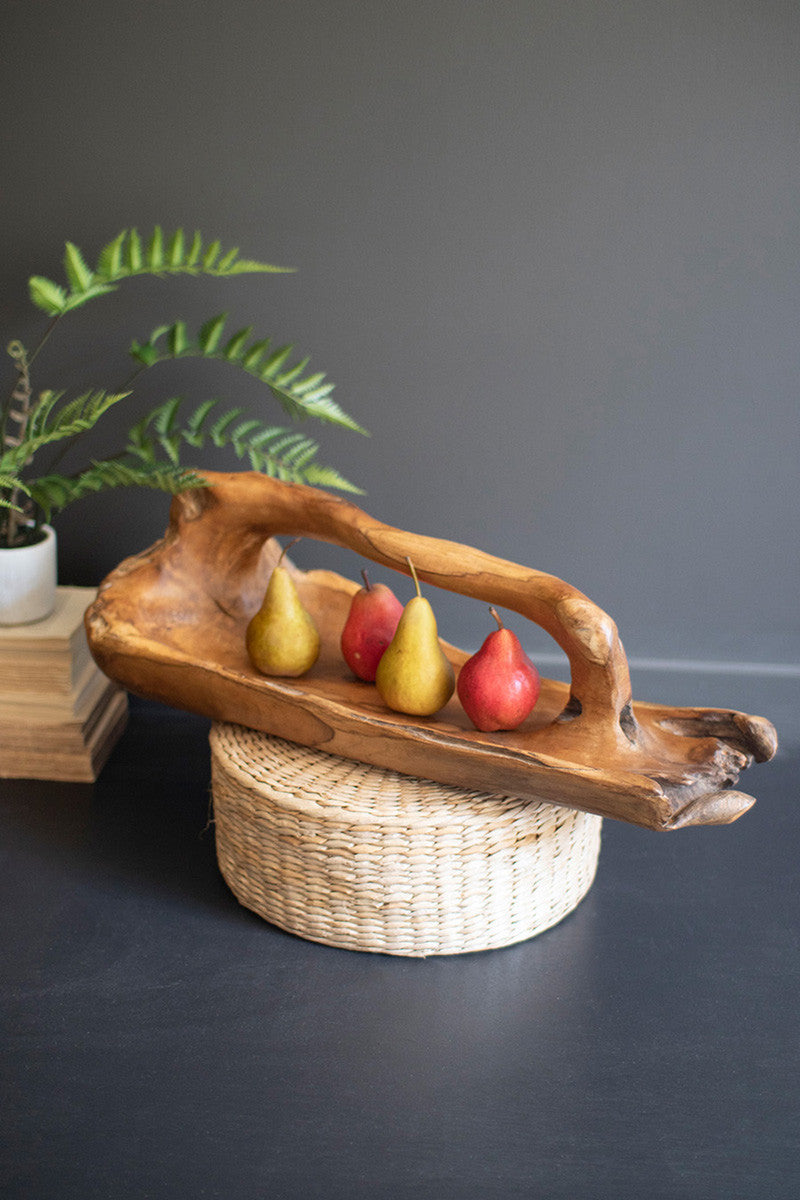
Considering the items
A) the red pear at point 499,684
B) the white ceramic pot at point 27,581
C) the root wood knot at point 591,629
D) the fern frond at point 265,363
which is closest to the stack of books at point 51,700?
the white ceramic pot at point 27,581

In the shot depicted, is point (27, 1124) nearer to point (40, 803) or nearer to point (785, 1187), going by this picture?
point (40, 803)

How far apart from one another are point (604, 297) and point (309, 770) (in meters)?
1.14

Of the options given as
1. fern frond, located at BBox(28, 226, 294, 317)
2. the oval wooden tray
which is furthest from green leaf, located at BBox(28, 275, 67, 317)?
the oval wooden tray

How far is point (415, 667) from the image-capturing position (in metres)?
1.57

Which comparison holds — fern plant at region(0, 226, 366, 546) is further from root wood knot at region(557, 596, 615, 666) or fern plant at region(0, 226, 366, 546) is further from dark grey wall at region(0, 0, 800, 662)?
root wood knot at region(557, 596, 615, 666)

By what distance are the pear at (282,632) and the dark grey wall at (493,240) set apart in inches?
21.1

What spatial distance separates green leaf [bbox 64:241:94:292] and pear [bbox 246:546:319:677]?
609 mm

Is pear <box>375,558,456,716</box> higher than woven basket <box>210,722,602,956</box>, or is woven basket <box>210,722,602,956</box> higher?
pear <box>375,558,456,716</box>

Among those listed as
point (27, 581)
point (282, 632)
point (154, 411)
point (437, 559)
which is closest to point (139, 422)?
point (154, 411)

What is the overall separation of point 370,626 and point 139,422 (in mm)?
648

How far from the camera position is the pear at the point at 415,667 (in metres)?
1.56

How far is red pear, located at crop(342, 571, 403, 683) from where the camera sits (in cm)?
170

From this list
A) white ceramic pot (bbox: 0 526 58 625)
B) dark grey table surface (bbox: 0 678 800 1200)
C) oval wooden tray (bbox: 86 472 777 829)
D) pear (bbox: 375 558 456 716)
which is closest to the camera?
dark grey table surface (bbox: 0 678 800 1200)

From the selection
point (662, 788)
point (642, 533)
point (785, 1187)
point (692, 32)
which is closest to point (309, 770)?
point (662, 788)
